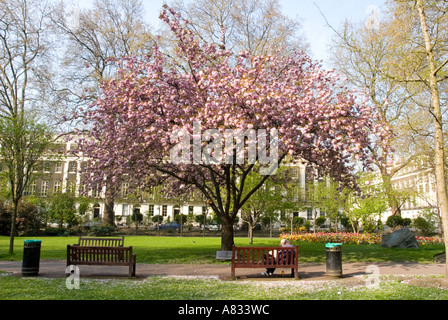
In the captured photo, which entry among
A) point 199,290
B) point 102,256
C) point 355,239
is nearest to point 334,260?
point 199,290

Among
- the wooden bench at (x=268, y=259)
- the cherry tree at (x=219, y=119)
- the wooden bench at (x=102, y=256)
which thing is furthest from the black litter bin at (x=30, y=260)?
the wooden bench at (x=268, y=259)

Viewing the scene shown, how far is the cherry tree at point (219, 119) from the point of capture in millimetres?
11578

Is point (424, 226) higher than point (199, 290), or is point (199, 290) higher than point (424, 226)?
point (424, 226)

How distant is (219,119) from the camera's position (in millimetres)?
11344

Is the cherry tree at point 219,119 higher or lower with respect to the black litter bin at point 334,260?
higher

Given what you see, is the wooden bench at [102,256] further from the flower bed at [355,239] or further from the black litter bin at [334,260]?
the flower bed at [355,239]

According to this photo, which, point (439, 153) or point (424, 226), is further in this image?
point (424, 226)

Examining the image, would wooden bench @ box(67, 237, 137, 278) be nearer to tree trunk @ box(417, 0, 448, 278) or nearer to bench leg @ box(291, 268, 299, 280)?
bench leg @ box(291, 268, 299, 280)

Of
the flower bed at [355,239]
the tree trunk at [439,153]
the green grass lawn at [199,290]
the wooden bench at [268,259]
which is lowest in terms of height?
the green grass lawn at [199,290]

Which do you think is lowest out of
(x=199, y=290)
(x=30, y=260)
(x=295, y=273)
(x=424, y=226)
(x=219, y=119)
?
(x=199, y=290)

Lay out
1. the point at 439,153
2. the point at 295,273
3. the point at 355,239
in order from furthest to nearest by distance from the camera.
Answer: the point at 355,239 → the point at 295,273 → the point at 439,153

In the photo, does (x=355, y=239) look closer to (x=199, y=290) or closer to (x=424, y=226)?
(x=424, y=226)

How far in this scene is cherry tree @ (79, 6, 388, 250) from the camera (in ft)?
38.0

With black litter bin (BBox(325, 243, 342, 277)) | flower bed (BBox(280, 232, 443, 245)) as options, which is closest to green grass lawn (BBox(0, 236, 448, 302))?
black litter bin (BBox(325, 243, 342, 277))
